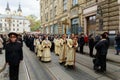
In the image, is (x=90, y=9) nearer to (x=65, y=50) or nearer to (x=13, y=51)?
(x=65, y=50)

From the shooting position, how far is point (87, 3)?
2630 centimetres

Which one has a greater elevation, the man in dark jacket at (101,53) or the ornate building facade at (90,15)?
the ornate building facade at (90,15)

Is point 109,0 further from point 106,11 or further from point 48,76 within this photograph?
point 48,76

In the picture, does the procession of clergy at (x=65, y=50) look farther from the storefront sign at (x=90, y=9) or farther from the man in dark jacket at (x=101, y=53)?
the storefront sign at (x=90, y=9)

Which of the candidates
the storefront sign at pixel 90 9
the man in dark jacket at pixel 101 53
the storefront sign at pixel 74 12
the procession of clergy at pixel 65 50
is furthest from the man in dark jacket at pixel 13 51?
the storefront sign at pixel 74 12

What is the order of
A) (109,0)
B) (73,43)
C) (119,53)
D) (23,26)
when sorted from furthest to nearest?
(23,26)
(109,0)
(119,53)
(73,43)

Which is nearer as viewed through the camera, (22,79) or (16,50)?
(16,50)

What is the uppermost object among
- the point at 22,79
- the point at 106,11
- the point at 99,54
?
the point at 106,11

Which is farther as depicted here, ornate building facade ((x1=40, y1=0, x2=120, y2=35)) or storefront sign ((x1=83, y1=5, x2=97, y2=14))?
storefront sign ((x1=83, y1=5, x2=97, y2=14))

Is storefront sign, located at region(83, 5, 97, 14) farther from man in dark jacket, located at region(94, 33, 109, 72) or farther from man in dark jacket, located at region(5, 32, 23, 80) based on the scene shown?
man in dark jacket, located at region(5, 32, 23, 80)

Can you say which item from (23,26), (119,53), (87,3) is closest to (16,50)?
(119,53)

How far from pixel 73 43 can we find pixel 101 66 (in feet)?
7.17

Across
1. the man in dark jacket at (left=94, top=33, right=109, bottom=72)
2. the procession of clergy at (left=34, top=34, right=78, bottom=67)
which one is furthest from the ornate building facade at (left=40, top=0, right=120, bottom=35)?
the man in dark jacket at (left=94, top=33, right=109, bottom=72)

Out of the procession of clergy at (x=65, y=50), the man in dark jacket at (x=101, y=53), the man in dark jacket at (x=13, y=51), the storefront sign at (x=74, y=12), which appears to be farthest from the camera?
the storefront sign at (x=74, y=12)
